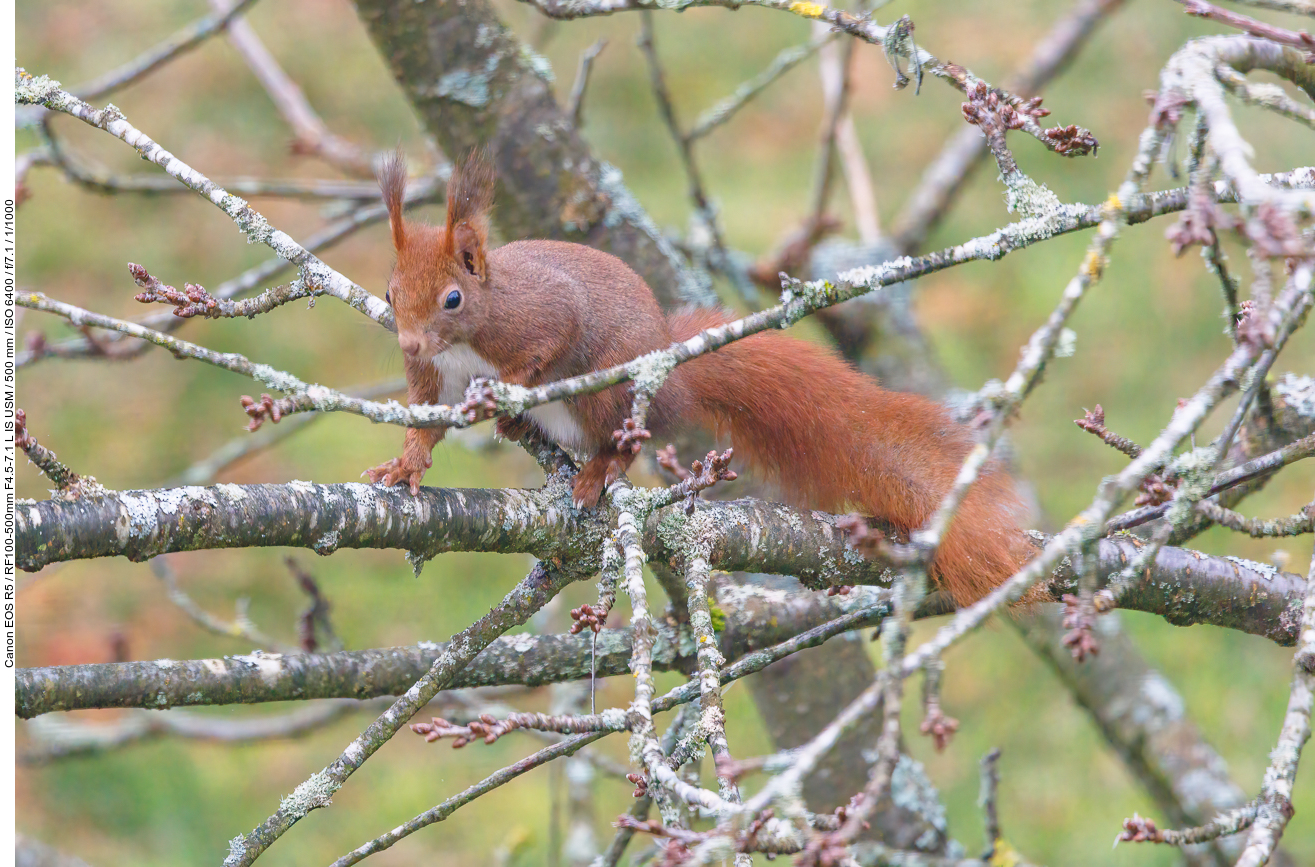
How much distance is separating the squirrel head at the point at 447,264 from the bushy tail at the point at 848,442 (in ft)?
1.27

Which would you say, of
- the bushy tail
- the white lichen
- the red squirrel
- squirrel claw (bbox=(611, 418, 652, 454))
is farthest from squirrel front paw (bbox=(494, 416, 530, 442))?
the white lichen

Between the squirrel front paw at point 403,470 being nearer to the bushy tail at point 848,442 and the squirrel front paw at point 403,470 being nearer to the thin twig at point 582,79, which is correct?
the bushy tail at point 848,442

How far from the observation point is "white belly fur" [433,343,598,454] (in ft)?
6.92

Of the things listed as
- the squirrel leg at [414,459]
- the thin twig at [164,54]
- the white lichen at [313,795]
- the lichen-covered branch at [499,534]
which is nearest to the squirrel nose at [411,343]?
the squirrel leg at [414,459]

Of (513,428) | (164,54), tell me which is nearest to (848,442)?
(513,428)

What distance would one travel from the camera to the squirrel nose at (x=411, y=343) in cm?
194

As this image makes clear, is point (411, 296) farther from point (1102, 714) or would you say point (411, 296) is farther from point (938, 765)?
point (938, 765)

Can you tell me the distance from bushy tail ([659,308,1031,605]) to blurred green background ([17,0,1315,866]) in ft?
2.89

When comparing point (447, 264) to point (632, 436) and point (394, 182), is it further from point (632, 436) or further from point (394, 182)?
point (632, 436)

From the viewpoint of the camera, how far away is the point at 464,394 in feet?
6.75

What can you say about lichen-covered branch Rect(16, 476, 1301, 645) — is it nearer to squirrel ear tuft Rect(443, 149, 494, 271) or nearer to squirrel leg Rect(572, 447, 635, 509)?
squirrel leg Rect(572, 447, 635, 509)

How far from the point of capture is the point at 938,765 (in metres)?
3.95

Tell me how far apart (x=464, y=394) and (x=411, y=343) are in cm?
16

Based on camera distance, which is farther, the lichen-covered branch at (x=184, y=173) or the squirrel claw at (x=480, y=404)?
the lichen-covered branch at (x=184, y=173)
